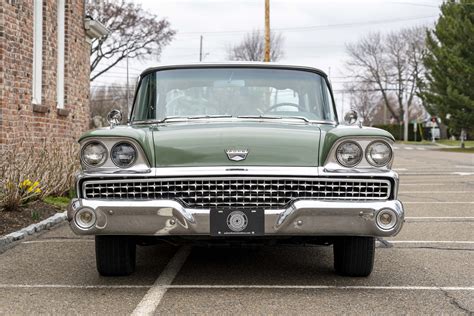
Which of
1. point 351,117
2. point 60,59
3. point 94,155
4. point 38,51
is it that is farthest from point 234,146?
point 60,59

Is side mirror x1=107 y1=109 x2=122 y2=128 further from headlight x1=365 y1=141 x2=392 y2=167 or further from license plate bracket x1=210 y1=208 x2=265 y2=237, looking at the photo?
headlight x1=365 y1=141 x2=392 y2=167

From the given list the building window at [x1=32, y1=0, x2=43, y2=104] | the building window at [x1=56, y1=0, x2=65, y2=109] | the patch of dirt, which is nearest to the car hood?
the patch of dirt

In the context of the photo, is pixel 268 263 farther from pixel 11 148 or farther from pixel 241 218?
pixel 11 148

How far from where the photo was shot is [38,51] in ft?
38.3

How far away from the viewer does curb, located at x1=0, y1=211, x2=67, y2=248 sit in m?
6.88

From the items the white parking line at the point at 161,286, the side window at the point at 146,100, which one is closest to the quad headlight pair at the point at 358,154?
the white parking line at the point at 161,286

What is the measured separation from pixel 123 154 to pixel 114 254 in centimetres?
85

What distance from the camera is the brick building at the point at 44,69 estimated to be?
9750 millimetres

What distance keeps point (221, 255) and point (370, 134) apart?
87.2 inches

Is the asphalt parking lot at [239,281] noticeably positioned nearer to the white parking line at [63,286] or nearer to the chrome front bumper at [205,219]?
the white parking line at [63,286]

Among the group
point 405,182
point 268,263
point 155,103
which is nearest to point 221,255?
point 268,263

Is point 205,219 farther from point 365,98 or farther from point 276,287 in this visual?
point 365,98

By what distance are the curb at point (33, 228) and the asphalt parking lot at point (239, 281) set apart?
0.52ft

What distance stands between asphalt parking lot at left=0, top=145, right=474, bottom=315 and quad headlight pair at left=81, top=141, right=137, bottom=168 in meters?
0.91
